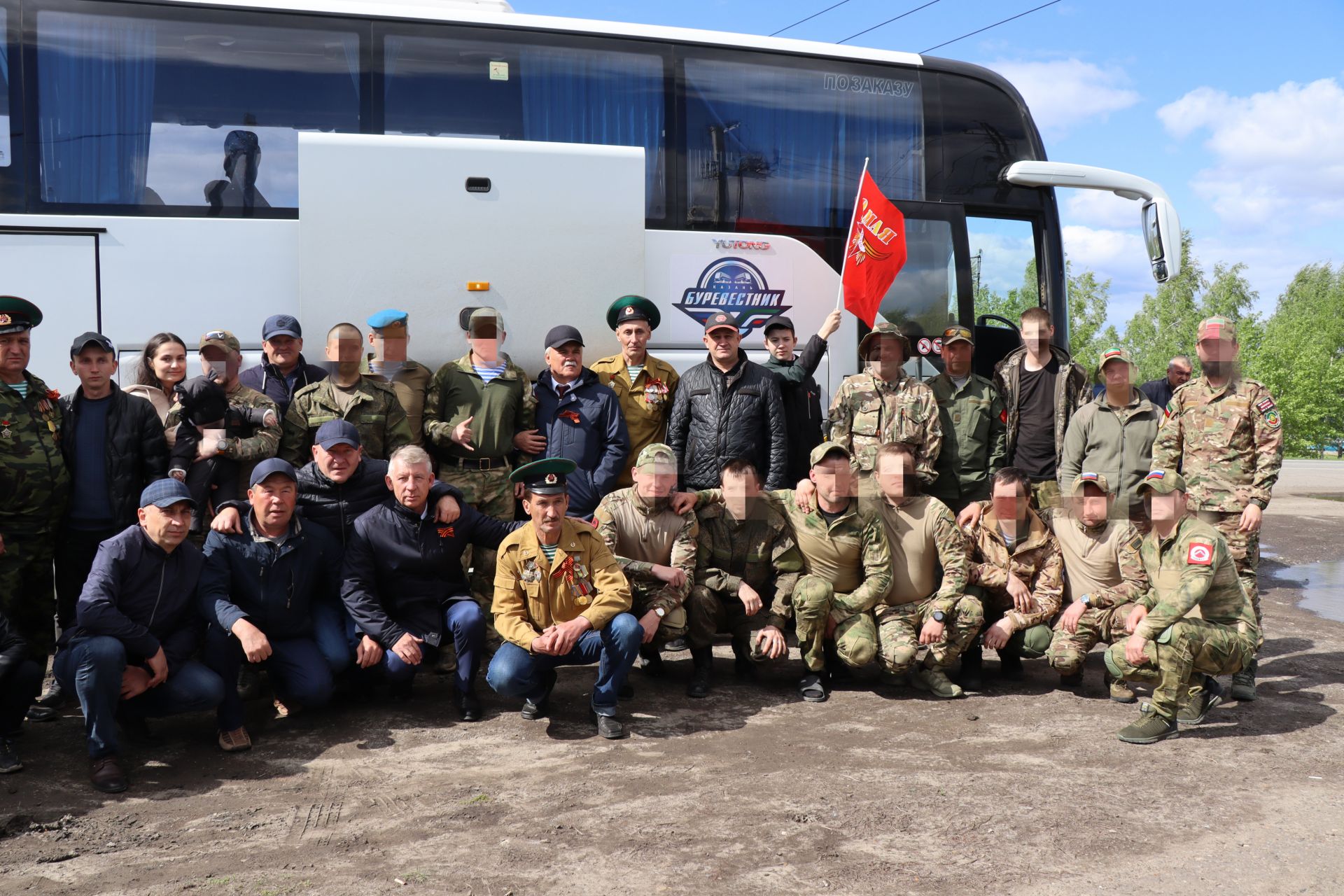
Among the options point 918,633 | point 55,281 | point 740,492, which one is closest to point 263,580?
point 740,492

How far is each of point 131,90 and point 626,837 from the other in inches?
216

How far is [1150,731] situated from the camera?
480 cm

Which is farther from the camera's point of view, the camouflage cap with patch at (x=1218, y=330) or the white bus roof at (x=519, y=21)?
the white bus roof at (x=519, y=21)

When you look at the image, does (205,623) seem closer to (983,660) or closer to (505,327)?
(505,327)

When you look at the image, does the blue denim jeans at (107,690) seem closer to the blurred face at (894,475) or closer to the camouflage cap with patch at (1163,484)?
the blurred face at (894,475)

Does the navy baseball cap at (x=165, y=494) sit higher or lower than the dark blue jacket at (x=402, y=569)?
higher

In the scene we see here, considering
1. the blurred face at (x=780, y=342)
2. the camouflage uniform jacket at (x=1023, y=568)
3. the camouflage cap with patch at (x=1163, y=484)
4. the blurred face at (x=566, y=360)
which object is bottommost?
the camouflage uniform jacket at (x=1023, y=568)

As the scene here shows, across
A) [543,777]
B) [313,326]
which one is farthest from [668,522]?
[313,326]

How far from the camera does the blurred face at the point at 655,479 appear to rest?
18.1 ft

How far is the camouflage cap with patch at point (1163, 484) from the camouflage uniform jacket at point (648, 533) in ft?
7.44

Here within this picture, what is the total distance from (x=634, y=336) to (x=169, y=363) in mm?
2612

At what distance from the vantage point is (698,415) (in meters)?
6.31

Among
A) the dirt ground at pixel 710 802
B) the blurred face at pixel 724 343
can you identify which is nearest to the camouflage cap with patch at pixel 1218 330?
the dirt ground at pixel 710 802

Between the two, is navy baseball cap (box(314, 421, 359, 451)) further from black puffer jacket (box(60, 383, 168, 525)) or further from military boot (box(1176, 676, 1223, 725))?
military boot (box(1176, 676, 1223, 725))
